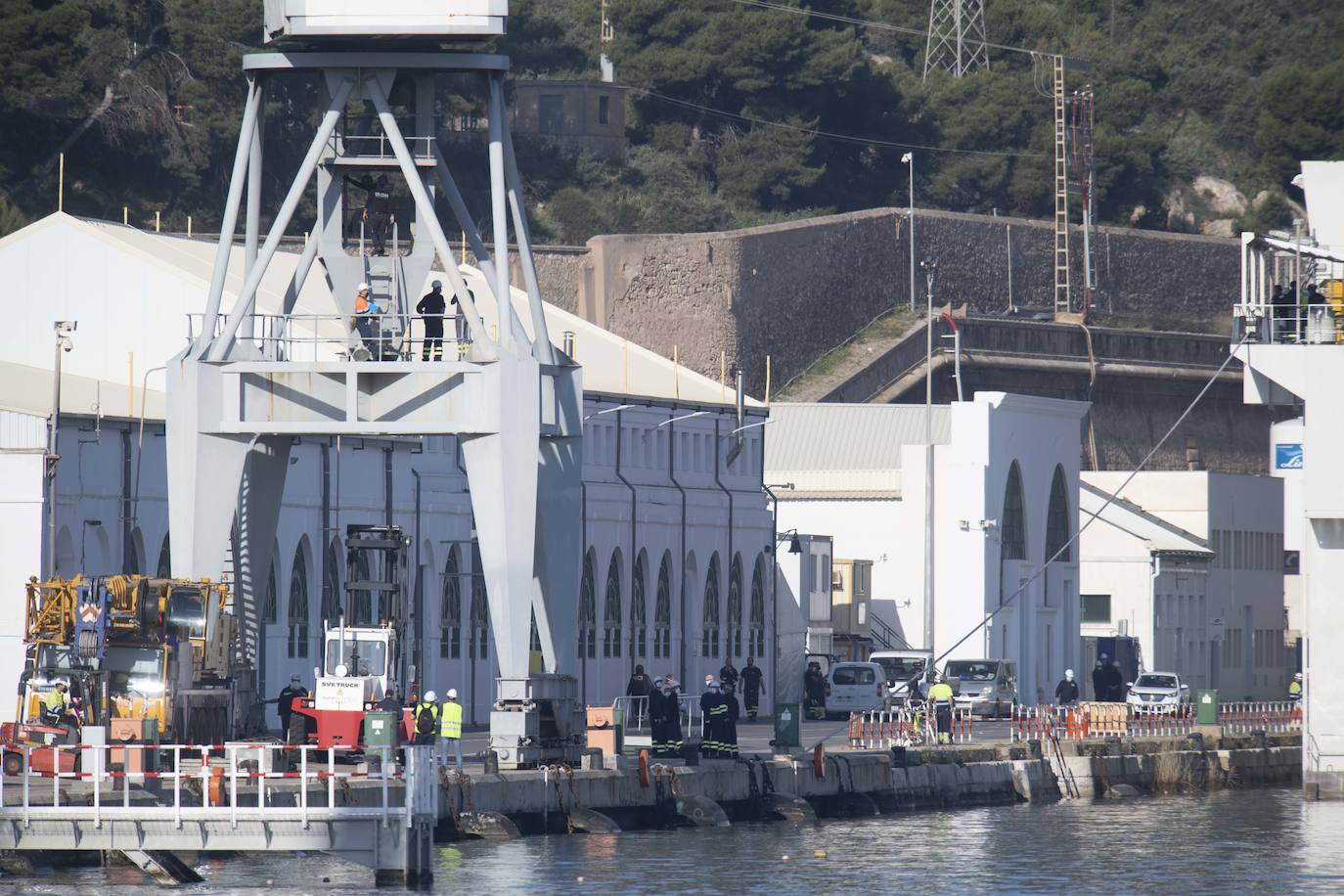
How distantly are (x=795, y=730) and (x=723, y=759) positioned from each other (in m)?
2.74

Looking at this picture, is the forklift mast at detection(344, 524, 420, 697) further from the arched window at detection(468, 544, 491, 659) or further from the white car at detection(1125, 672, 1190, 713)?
the white car at detection(1125, 672, 1190, 713)

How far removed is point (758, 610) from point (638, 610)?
18.5ft

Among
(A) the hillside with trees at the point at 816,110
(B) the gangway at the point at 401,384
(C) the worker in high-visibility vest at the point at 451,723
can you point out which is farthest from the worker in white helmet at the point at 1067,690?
(A) the hillside with trees at the point at 816,110

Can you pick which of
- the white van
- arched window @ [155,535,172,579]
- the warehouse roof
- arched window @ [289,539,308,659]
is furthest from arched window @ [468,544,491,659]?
the warehouse roof

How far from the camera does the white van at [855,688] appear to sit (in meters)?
66.9

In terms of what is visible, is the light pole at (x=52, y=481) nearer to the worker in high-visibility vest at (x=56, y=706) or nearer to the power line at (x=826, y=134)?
the worker in high-visibility vest at (x=56, y=706)

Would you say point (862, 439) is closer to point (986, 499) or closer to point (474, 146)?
point (986, 499)

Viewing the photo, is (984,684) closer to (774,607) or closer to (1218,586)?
(774,607)

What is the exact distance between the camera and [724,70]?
4948 inches

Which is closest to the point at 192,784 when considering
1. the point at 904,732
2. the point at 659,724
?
the point at 659,724

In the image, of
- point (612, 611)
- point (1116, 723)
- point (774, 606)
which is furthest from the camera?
point (774, 606)

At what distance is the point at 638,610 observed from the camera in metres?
72.3

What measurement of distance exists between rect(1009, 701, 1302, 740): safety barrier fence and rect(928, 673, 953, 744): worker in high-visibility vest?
1.59m

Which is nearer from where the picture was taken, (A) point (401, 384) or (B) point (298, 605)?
(A) point (401, 384)
